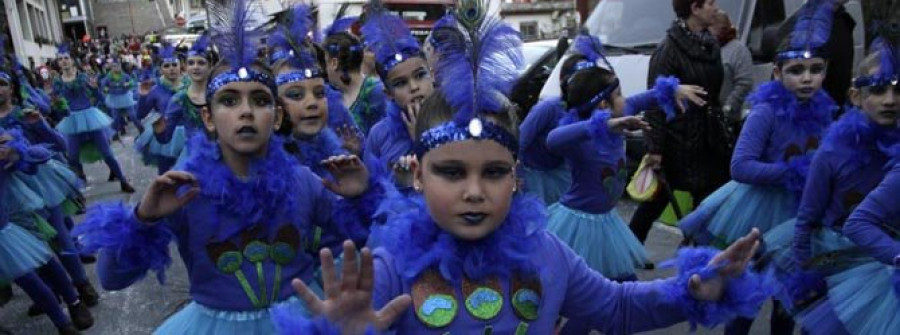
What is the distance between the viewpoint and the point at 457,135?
2049 millimetres

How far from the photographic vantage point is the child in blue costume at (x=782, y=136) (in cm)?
383

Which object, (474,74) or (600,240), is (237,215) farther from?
(600,240)

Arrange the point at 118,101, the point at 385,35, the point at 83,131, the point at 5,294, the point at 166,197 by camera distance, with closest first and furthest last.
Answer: the point at 166,197 < the point at 385,35 < the point at 5,294 < the point at 83,131 < the point at 118,101

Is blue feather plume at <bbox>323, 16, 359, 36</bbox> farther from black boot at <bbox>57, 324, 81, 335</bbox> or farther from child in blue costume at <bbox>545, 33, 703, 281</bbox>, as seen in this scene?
black boot at <bbox>57, 324, 81, 335</bbox>

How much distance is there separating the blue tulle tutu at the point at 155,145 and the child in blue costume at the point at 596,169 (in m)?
4.56

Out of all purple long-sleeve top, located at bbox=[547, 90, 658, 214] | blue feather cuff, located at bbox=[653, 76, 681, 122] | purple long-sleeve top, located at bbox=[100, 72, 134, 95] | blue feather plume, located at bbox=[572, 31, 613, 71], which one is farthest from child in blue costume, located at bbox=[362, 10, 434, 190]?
purple long-sleeve top, located at bbox=[100, 72, 134, 95]

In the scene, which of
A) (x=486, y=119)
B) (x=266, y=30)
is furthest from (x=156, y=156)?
(x=486, y=119)

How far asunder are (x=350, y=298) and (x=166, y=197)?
3.37 ft

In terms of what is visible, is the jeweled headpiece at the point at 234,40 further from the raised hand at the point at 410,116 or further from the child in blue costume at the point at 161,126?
the child in blue costume at the point at 161,126

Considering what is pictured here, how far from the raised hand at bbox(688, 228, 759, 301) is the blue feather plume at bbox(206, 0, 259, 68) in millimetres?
1840

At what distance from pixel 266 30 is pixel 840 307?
2555mm

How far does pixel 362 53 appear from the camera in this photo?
5.91 metres

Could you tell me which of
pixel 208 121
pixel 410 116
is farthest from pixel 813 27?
pixel 208 121

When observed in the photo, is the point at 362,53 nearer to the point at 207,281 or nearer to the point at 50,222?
the point at 50,222
